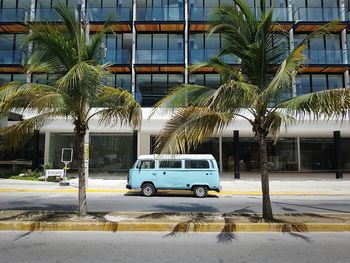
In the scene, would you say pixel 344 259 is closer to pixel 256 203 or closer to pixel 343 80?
pixel 256 203

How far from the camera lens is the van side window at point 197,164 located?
17.2 m

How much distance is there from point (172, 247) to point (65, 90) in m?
4.47

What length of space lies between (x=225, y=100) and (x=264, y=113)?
1.59 metres

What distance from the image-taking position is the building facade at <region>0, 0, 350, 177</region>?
99.6 feet

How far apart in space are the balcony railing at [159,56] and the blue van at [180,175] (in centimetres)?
1593

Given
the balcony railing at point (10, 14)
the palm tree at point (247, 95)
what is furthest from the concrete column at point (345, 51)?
the balcony railing at point (10, 14)

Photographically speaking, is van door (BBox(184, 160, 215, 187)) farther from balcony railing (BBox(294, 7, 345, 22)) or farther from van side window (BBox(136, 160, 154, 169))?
balcony railing (BBox(294, 7, 345, 22))

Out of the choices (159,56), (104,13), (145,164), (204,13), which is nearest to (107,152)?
(159,56)

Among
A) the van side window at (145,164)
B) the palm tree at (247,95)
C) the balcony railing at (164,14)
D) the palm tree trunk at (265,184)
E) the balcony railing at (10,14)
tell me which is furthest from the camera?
the balcony railing at (164,14)

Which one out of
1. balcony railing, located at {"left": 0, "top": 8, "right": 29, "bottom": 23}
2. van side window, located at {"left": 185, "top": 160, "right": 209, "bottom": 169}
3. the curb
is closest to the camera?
the curb

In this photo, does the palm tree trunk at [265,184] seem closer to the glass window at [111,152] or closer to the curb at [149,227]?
the curb at [149,227]

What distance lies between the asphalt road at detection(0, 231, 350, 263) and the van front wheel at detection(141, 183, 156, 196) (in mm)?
8848

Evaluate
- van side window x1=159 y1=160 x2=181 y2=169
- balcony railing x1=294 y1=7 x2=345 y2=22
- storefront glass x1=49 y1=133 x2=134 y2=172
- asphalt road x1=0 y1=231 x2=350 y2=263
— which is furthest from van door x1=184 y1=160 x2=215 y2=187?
balcony railing x1=294 y1=7 x2=345 y2=22

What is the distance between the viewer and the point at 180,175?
17156mm
